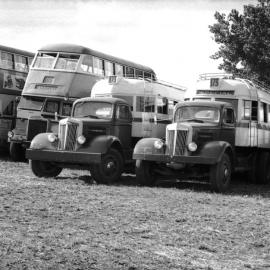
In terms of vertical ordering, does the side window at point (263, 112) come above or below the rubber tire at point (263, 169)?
above

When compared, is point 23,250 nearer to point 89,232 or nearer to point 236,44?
point 89,232

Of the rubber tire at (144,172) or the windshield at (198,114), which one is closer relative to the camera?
the rubber tire at (144,172)

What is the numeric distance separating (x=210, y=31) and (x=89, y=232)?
20.2 meters

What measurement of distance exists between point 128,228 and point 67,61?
1260 centimetres

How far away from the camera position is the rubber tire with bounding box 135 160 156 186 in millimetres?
13602

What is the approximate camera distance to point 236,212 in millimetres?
9969

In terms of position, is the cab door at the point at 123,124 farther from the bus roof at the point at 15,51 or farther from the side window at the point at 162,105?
the bus roof at the point at 15,51

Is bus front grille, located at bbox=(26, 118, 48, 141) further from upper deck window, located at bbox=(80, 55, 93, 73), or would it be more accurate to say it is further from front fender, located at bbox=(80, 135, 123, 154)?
front fender, located at bbox=(80, 135, 123, 154)

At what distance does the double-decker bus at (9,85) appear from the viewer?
21391 mm

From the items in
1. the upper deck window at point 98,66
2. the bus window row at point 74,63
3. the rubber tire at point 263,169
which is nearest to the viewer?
the rubber tire at point 263,169

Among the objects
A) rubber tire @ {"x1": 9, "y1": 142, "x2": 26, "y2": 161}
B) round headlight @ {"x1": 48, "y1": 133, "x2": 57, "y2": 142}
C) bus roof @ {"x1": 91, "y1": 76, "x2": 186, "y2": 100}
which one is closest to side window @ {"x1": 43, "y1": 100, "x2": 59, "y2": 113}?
rubber tire @ {"x1": 9, "y1": 142, "x2": 26, "y2": 161}

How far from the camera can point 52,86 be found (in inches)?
770

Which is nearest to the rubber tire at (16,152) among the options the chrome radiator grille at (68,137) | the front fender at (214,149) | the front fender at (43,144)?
the front fender at (43,144)

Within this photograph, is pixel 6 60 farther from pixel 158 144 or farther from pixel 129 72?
pixel 158 144
